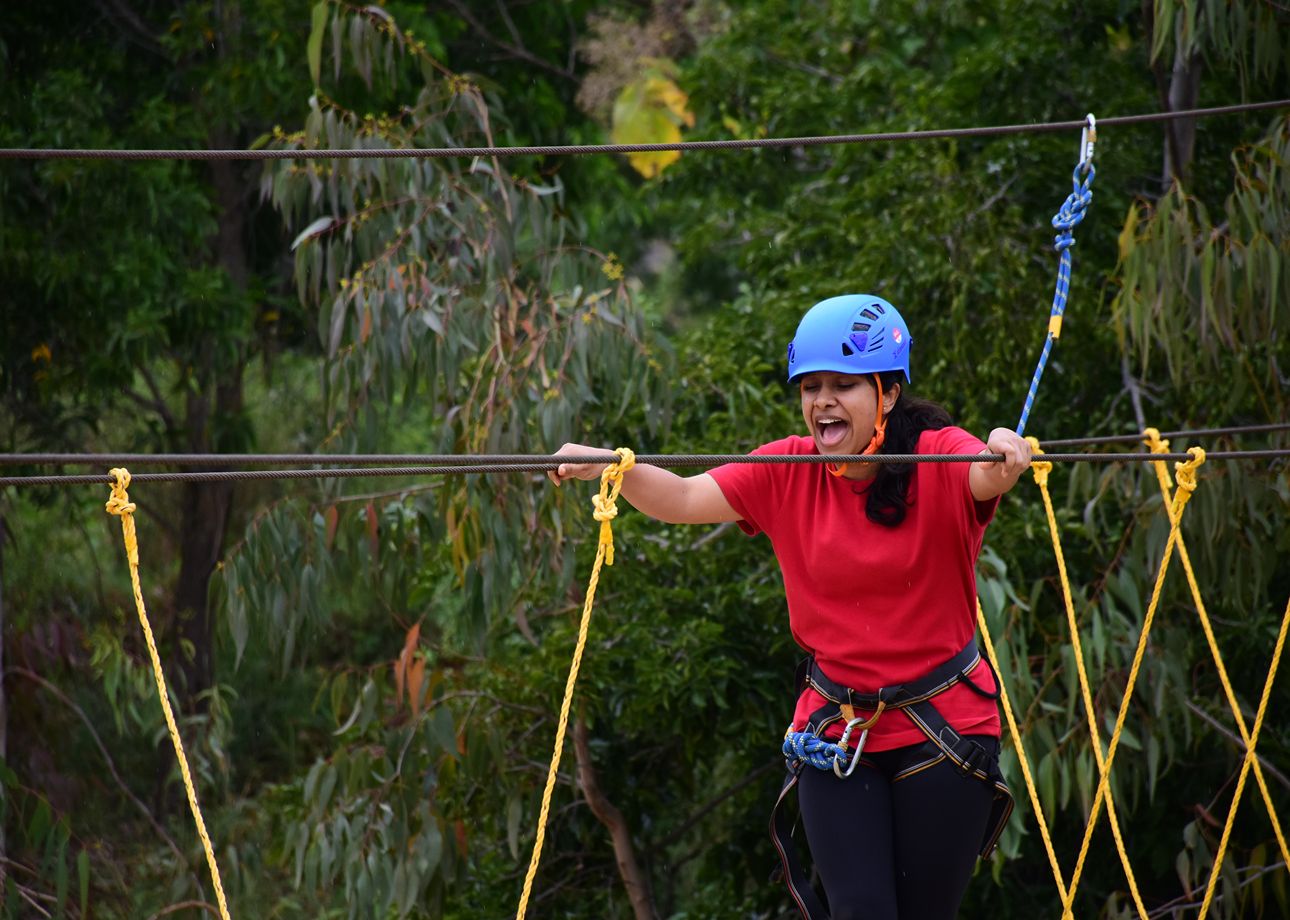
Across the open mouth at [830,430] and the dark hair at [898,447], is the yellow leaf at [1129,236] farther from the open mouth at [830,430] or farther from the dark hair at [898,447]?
the open mouth at [830,430]

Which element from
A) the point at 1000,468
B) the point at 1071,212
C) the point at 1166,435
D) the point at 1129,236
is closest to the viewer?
the point at 1000,468

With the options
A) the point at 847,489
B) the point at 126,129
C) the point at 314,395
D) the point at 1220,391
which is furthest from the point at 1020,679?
the point at 314,395

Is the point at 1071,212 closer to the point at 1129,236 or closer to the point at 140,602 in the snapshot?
the point at 1129,236

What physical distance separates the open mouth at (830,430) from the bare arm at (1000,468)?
0.21m

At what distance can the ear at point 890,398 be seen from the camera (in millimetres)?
2480

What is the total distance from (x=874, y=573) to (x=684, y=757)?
9.59ft

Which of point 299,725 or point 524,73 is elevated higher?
point 524,73

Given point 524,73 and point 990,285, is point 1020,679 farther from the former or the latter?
point 524,73

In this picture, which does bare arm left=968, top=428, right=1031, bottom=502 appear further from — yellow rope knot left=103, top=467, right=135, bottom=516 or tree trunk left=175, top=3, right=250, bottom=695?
tree trunk left=175, top=3, right=250, bottom=695

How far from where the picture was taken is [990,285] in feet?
15.7

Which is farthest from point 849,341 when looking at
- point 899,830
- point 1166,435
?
point 1166,435

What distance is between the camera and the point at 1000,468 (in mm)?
2303

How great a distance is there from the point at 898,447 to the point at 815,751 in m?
0.49

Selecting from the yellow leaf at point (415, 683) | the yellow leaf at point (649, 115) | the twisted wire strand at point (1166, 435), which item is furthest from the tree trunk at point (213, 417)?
the twisted wire strand at point (1166, 435)
